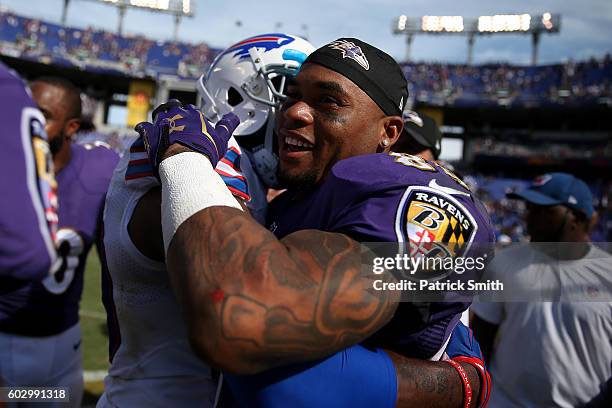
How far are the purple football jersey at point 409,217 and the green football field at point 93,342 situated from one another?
3928 millimetres

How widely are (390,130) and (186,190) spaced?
3.03 ft

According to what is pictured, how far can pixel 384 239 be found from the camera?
1090 mm

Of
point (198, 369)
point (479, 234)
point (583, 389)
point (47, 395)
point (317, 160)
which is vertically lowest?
point (47, 395)

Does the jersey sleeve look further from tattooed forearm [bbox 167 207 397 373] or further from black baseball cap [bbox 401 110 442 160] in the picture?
black baseball cap [bbox 401 110 442 160]

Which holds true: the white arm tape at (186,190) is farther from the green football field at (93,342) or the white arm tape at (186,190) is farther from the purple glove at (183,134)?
the green football field at (93,342)

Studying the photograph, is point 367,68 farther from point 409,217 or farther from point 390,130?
point 409,217

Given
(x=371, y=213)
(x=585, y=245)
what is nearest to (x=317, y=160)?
(x=371, y=213)

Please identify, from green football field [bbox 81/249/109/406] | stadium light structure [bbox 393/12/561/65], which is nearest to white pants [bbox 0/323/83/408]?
green football field [bbox 81/249/109/406]

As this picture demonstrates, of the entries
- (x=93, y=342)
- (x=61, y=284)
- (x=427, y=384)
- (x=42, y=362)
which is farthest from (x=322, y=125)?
(x=93, y=342)

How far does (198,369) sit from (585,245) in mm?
2564

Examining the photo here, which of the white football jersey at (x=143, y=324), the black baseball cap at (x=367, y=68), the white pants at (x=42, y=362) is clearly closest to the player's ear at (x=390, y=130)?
the black baseball cap at (x=367, y=68)

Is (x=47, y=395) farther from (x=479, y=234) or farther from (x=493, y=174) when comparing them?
(x=493, y=174)

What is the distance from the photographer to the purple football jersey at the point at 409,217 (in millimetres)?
1111

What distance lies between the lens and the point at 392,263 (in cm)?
107
